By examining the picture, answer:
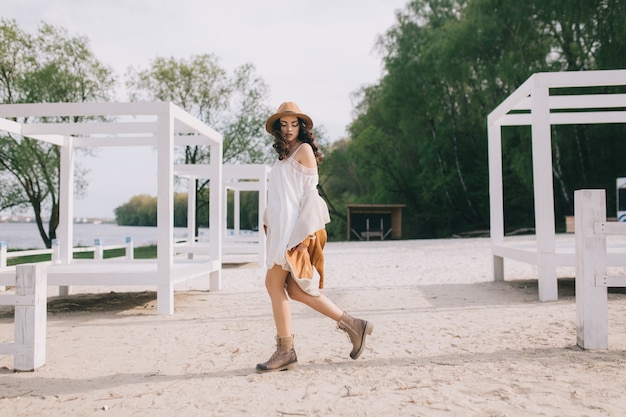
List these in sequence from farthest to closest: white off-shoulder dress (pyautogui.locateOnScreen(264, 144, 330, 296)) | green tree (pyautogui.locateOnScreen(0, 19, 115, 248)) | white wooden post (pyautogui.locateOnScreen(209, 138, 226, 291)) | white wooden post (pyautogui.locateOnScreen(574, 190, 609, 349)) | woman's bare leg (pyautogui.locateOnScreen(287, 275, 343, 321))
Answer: green tree (pyautogui.locateOnScreen(0, 19, 115, 248))
white wooden post (pyautogui.locateOnScreen(209, 138, 226, 291))
white wooden post (pyautogui.locateOnScreen(574, 190, 609, 349))
woman's bare leg (pyautogui.locateOnScreen(287, 275, 343, 321))
white off-shoulder dress (pyautogui.locateOnScreen(264, 144, 330, 296))

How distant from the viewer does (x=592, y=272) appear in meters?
4.21

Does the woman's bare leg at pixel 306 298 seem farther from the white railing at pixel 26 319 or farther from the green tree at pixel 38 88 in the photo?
the green tree at pixel 38 88

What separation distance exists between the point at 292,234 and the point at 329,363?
Result: 3.50ft

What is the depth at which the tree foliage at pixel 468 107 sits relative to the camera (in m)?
21.9

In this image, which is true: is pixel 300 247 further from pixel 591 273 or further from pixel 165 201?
pixel 165 201

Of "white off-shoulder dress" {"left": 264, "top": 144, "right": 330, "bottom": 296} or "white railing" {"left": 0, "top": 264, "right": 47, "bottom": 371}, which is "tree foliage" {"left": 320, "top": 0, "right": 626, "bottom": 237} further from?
"white railing" {"left": 0, "top": 264, "right": 47, "bottom": 371}

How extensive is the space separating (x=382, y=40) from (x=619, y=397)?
30082mm

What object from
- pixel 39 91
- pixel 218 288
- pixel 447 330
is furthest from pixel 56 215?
pixel 447 330

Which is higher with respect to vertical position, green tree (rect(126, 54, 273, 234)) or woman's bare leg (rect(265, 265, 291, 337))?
green tree (rect(126, 54, 273, 234))

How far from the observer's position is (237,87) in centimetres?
2803

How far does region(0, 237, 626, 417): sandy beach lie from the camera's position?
294cm

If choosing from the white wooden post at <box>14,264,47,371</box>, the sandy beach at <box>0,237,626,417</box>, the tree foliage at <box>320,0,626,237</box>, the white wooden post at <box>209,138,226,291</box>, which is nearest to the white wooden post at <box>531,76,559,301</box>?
the sandy beach at <box>0,237,626,417</box>

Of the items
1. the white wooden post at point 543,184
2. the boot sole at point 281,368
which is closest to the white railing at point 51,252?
the boot sole at point 281,368

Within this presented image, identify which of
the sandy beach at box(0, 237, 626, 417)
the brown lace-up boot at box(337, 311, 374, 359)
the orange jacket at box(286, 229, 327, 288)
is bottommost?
the sandy beach at box(0, 237, 626, 417)
